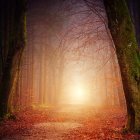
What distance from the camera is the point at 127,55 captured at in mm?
9250

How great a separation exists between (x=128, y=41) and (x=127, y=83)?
1601mm

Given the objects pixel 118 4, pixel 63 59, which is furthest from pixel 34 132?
pixel 63 59

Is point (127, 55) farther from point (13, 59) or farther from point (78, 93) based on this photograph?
point (78, 93)

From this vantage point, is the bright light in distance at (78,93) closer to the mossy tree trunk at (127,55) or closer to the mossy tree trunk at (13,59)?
the mossy tree trunk at (13,59)

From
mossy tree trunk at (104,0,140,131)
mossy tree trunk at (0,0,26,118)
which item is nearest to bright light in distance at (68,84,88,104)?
mossy tree trunk at (0,0,26,118)

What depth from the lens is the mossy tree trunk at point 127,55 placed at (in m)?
9.07

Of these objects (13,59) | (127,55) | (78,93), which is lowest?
(78,93)

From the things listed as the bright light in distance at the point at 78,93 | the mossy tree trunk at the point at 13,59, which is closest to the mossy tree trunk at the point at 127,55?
the mossy tree trunk at the point at 13,59

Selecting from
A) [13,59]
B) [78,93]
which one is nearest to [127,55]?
[13,59]

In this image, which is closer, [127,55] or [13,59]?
[127,55]

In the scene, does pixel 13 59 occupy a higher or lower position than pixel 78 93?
higher

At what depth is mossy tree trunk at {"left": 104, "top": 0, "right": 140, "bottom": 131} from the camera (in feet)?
29.8

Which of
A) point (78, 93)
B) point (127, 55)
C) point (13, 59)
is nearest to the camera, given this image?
point (127, 55)

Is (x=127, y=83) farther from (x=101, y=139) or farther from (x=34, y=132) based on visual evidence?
(x=34, y=132)
